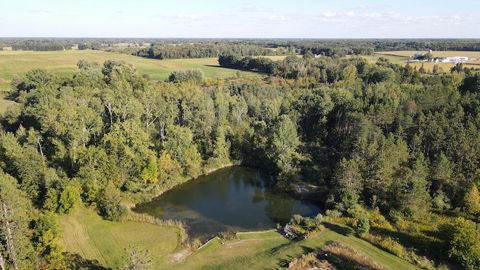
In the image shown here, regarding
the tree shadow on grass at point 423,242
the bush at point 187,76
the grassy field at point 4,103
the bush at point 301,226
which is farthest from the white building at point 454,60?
the grassy field at point 4,103

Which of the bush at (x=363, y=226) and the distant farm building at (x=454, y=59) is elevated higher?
the distant farm building at (x=454, y=59)

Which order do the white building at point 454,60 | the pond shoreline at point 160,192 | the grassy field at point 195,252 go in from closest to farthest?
the grassy field at point 195,252 → the pond shoreline at point 160,192 → the white building at point 454,60

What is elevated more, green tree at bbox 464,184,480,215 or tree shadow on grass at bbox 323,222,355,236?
green tree at bbox 464,184,480,215

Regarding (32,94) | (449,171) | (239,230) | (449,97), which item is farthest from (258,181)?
(32,94)

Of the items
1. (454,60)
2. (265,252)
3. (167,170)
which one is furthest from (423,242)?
(454,60)

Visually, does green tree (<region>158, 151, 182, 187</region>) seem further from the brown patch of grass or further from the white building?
the white building

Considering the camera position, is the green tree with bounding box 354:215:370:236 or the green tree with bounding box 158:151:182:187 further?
the green tree with bounding box 158:151:182:187

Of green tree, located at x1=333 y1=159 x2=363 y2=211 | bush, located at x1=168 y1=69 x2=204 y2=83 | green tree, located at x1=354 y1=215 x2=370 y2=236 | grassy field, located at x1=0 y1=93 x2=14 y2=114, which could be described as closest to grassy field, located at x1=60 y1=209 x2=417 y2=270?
green tree, located at x1=354 y1=215 x2=370 y2=236

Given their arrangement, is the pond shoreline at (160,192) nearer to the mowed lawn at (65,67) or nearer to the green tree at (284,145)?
the green tree at (284,145)
